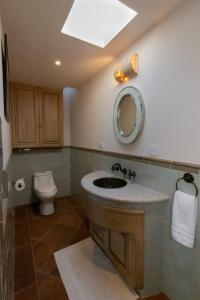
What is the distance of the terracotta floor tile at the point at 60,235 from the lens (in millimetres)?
2072

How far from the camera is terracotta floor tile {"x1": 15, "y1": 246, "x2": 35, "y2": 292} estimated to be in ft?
4.85

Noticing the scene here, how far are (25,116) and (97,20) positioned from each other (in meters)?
1.99

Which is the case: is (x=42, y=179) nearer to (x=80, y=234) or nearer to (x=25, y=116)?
(x=25, y=116)

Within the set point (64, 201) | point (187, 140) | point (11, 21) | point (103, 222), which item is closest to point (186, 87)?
point (187, 140)

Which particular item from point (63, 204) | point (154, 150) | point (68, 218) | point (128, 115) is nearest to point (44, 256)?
point (68, 218)

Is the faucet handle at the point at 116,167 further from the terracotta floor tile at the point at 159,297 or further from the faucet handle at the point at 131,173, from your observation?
the terracotta floor tile at the point at 159,297

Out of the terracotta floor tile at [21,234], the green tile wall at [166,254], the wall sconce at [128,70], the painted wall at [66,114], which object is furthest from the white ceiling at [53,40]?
the terracotta floor tile at [21,234]

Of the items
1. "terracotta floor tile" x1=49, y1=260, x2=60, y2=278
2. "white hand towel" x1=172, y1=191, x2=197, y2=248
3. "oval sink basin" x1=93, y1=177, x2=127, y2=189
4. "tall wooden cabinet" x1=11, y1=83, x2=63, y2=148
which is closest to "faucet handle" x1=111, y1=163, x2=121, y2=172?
Answer: "oval sink basin" x1=93, y1=177, x2=127, y2=189

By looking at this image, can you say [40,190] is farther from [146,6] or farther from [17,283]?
[146,6]

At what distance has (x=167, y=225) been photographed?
1.34 meters

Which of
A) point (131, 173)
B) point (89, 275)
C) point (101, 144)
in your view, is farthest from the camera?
A: point (101, 144)

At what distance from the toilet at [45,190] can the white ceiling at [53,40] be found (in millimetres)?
1781

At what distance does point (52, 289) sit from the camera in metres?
1.42

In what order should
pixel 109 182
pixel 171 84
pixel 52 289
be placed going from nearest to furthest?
pixel 171 84
pixel 52 289
pixel 109 182
